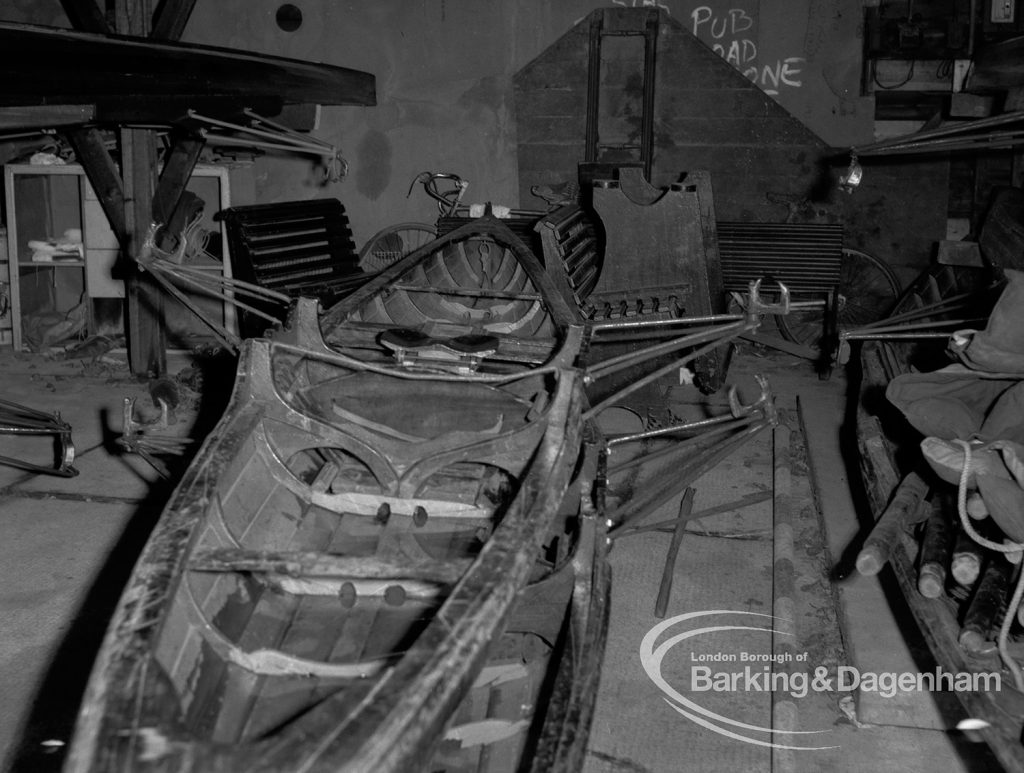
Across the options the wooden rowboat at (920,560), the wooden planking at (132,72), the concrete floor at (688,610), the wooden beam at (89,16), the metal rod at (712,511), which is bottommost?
the concrete floor at (688,610)

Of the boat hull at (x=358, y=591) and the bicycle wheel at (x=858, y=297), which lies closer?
the boat hull at (x=358, y=591)

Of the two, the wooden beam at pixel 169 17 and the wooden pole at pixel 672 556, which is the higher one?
the wooden beam at pixel 169 17

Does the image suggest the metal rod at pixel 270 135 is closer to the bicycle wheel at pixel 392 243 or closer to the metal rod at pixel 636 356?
the bicycle wheel at pixel 392 243

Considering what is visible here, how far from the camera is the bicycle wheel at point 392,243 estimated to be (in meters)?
9.18

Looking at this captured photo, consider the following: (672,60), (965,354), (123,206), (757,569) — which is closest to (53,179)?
(123,206)

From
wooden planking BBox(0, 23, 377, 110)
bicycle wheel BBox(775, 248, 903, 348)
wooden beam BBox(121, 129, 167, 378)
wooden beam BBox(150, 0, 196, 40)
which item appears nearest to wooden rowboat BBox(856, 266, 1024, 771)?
bicycle wheel BBox(775, 248, 903, 348)

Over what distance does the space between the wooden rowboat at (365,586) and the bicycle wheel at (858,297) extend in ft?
17.2

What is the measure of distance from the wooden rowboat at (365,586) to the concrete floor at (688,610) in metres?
0.62

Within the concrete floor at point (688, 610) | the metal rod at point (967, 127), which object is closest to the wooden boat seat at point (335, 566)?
the concrete floor at point (688, 610)

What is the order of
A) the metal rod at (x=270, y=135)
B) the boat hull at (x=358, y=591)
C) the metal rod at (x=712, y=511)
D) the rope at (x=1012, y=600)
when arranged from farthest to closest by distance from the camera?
the metal rod at (x=270, y=135), the metal rod at (x=712, y=511), the rope at (x=1012, y=600), the boat hull at (x=358, y=591)

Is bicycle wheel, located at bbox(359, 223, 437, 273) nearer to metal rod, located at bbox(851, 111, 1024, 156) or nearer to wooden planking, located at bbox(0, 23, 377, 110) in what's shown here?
wooden planking, located at bbox(0, 23, 377, 110)

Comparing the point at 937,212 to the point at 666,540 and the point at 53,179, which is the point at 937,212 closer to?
the point at 666,540

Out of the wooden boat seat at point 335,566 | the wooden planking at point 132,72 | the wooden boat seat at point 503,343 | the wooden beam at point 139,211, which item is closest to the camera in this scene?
the wooden boat seat at point 335,566

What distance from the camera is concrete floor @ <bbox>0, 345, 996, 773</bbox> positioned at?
10.5 ft
